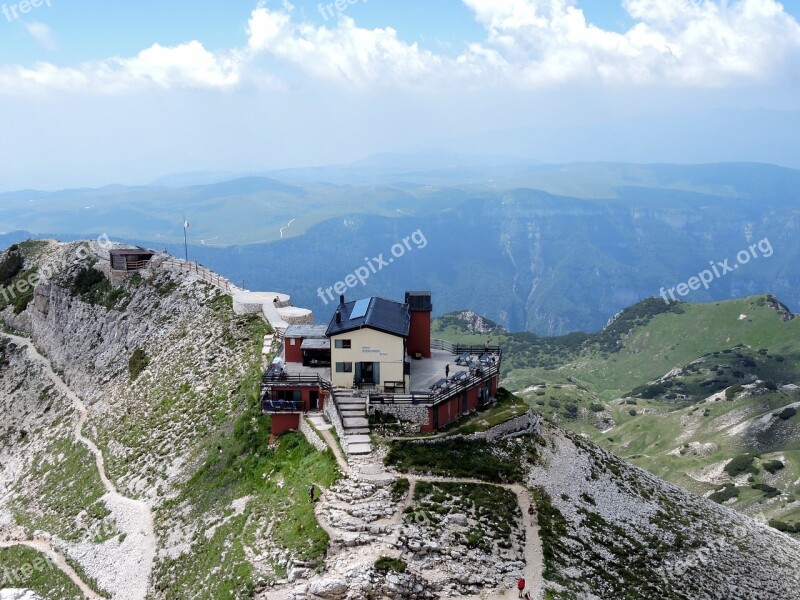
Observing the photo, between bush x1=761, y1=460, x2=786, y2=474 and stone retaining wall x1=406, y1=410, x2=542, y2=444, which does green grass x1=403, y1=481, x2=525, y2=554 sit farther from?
bush x1=761, y1=460, x2=786, y2=474

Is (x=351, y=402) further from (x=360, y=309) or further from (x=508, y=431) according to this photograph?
(x=508, y=431)

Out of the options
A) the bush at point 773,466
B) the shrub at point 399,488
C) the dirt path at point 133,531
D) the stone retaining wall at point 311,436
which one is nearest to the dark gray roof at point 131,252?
the dirt path at point 133,531

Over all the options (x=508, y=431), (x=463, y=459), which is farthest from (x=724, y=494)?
→ (x=463, y=459)

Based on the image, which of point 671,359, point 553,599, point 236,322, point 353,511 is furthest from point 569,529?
point 671,359

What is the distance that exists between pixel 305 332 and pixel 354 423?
524 inches

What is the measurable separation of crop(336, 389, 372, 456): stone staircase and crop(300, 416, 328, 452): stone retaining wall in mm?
1736

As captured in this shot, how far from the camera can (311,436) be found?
49500 millimetres

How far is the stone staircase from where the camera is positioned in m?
45.9

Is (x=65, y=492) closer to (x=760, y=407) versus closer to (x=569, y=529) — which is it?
(x=569, y=529)

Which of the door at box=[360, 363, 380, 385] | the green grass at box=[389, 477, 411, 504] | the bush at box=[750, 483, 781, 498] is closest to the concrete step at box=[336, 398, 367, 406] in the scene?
the door at box=[360, 363, 380, 385]

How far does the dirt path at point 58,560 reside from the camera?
4756 centimetres

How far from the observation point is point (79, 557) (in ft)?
170

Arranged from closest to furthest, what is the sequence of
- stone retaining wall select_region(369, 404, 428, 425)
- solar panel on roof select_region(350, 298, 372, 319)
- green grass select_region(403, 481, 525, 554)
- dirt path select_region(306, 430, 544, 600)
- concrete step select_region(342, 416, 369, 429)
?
dirt path select_region(306, 430, 544, 600), green grass select_region(403, 481, 525, 554), concrete step select_region(342, 416, 369, 429), stone retaining wall select_region(369, 404, 428, 425), solar panel on roof select_region(350, 298, 372, 319)

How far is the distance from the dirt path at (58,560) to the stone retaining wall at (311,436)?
54.6 ft
